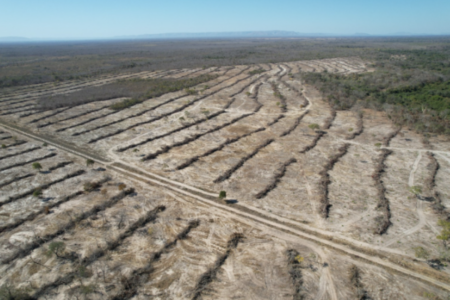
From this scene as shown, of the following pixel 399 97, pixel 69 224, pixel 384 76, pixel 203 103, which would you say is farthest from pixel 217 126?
pixel 384 76

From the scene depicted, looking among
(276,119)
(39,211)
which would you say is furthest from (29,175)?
(276,119)

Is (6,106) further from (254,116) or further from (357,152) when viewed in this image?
(357,152)

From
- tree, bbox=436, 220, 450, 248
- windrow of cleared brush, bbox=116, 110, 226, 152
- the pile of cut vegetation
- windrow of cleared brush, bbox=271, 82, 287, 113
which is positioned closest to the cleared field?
windrow of cleared brush, bbox=116, 110, 226, 152

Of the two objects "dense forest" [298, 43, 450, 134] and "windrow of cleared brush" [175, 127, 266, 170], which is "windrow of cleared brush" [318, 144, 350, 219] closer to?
"windrow of cleared brush" [175, 127, 266, 170]

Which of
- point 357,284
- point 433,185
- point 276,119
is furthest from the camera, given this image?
point 276,119

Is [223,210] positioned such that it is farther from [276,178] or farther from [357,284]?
[357,284]

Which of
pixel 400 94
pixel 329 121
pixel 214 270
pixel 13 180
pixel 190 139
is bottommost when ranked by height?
pixel 214 270
